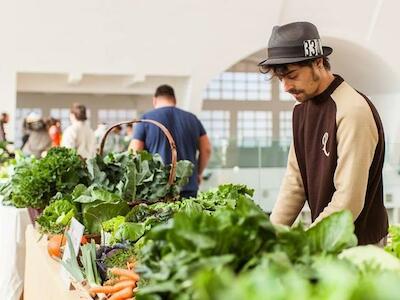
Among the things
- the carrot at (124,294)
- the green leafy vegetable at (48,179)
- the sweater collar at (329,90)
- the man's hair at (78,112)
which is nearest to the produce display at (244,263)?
the carrot at (124,294)

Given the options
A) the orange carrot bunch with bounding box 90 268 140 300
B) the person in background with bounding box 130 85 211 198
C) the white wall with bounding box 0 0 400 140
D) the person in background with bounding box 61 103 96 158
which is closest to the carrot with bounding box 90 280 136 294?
the orange carrot bunch with bounding box 90 268 140 300

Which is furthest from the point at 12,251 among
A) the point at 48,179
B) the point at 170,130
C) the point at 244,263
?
the point at 244,263

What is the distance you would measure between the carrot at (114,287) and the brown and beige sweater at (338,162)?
615mm

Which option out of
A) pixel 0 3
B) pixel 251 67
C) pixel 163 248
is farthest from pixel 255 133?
pixel 163 248

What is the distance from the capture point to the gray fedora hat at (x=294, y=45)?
2.18 m

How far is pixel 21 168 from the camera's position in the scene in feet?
13.7

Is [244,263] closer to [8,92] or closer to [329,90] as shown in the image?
[329,90]

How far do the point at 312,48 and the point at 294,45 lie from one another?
0.07m

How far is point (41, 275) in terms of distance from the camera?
9.89 feet

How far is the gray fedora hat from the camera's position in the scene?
2184mm

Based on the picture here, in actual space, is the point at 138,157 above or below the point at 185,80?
below

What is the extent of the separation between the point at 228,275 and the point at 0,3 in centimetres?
953

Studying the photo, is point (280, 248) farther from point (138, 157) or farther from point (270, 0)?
point (270, 0)

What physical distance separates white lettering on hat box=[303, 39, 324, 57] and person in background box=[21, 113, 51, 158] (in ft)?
21.8
